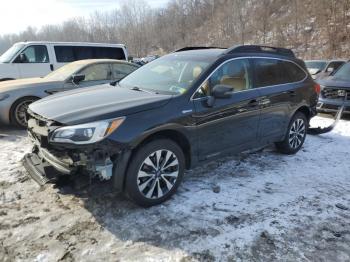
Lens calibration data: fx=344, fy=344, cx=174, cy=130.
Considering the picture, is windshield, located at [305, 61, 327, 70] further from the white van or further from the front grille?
the white van

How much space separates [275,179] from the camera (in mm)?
4883

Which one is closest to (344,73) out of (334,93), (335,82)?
(335,82)

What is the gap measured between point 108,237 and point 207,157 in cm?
166

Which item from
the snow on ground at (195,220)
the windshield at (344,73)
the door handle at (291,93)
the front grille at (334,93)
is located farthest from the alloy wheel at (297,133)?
the windshield at (344,73)

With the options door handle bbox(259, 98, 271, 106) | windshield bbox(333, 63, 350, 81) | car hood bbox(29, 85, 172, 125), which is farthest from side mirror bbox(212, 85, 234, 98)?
windshield bbox(333, 63, 350, 81)

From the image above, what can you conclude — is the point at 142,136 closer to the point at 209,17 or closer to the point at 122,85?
the point at 122,85

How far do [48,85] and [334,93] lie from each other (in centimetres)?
705

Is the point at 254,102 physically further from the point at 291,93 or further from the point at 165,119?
the point at 165,119

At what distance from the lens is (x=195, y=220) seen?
3709mm

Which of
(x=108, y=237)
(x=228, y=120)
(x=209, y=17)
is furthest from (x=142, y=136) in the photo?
(x=209, y=17)

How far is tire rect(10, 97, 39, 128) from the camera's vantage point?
7164 mm

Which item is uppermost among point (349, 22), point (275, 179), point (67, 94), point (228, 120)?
point (349, 22)

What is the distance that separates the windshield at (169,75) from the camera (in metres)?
4.33

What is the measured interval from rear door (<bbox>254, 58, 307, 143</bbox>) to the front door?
0.65 feet
